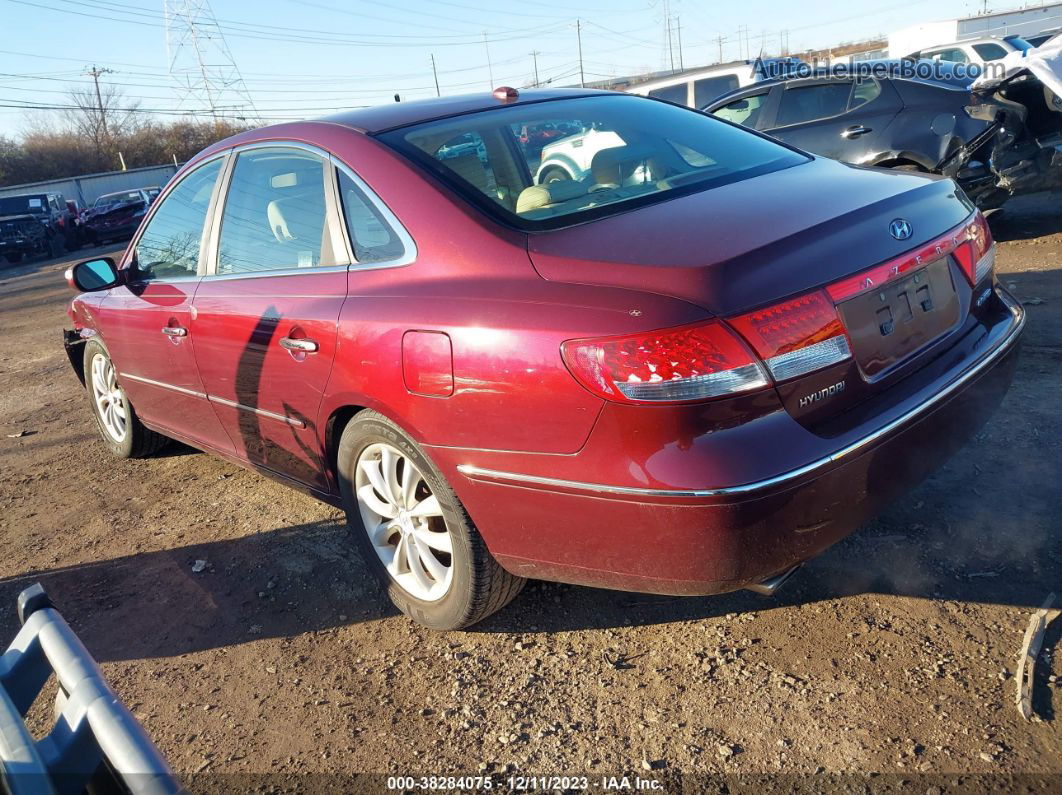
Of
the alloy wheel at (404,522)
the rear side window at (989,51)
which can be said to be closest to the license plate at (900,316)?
the alloy wheel at (404,522)

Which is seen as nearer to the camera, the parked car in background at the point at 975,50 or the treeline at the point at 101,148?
the parked car in background at the point at 975,50

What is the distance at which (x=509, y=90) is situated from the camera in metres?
3.46

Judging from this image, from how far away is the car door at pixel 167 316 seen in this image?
3.80 m

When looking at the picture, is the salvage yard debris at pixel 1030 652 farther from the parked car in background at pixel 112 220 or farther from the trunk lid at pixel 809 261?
the parked car in background at pixel 112 220

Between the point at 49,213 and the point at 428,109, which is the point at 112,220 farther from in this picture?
the point at 428,109

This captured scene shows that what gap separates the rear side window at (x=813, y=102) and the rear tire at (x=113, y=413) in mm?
6287

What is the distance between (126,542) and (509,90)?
8.77 feet

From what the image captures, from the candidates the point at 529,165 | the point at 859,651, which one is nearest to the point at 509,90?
the point at 529,165

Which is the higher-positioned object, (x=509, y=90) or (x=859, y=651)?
(x=509, y=90)

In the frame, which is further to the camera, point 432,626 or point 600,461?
point 432,626

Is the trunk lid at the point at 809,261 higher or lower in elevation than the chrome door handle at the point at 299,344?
higher

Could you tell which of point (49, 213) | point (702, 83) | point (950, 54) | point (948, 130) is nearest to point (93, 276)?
point (948, 130)

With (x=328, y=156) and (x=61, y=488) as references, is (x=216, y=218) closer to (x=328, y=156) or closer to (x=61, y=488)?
(x=328, y=156)

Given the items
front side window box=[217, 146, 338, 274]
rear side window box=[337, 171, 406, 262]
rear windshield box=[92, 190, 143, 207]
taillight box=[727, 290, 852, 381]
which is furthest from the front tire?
rear windshield box=[92, 190, 143, 207]
